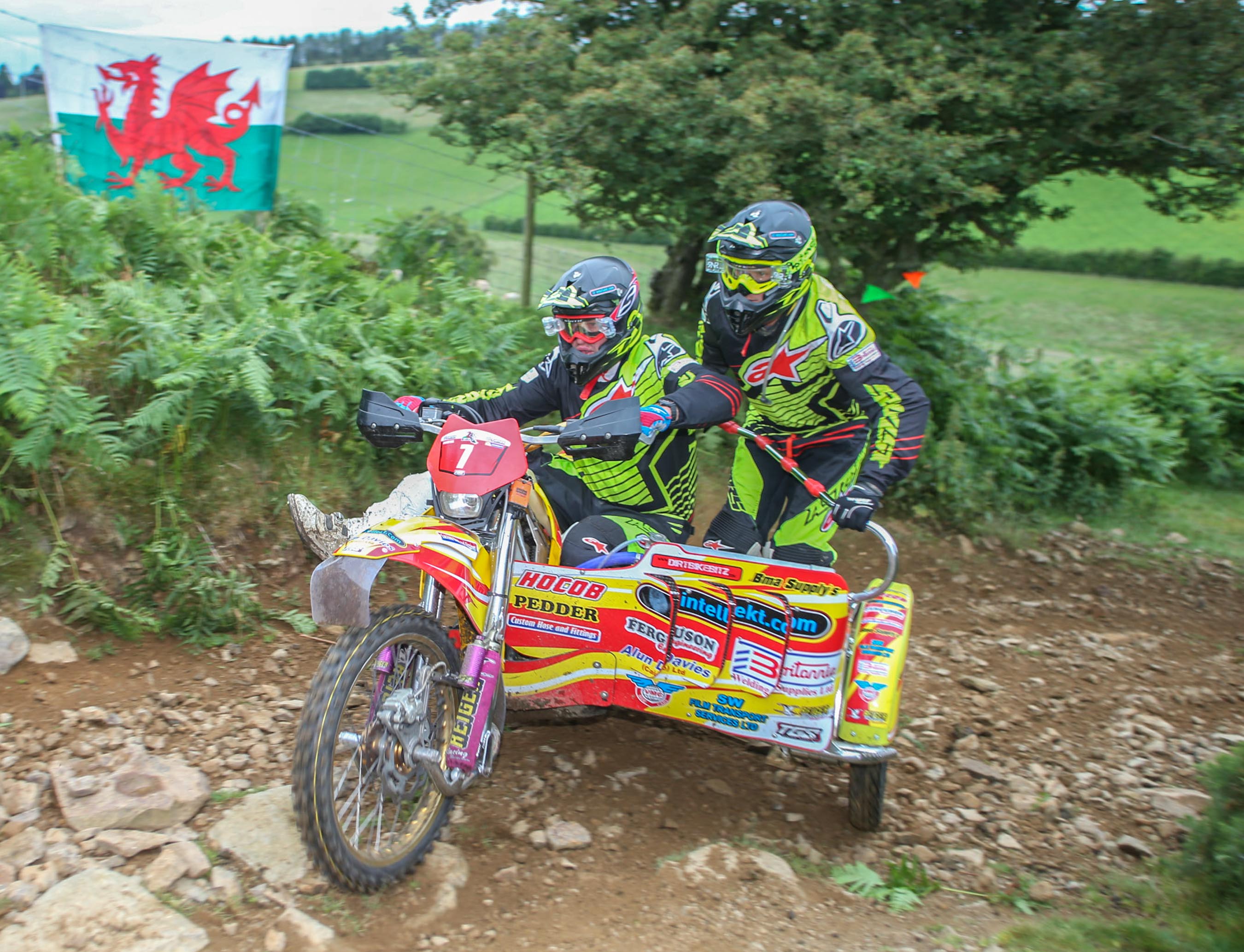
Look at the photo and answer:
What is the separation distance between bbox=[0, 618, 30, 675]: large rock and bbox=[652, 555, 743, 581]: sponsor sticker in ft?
9.35

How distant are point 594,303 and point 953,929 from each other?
9.10 feet

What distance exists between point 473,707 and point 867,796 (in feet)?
5.92

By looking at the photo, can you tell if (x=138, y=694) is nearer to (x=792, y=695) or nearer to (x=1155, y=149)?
(x=792, y=695)

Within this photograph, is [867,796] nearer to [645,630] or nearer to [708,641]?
[708,641]

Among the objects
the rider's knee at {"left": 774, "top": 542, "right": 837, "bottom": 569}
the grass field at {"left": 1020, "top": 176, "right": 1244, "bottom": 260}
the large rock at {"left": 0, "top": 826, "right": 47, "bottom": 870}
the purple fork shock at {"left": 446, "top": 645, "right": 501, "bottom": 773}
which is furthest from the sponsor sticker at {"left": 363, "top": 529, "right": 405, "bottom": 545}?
the grass field at {"left": 1020, "top": 176, "right": 1244, "bottom": 260}

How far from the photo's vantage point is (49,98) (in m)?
8.14

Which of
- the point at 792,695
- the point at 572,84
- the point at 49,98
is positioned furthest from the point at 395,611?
the point at 49,98

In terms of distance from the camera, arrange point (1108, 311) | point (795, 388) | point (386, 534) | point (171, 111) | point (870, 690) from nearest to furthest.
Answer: point (386, 534) < point (870, 690) < point (795, 388) < point (171, 111) < point (1108, 311)

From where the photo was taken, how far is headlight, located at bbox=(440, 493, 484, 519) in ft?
12.0

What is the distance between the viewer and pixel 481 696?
358cm

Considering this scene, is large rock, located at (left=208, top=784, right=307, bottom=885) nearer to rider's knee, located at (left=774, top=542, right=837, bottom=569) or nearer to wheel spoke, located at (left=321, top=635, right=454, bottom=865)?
wheel spoke, located at (left=321, top=635, right=454, bottom=865)

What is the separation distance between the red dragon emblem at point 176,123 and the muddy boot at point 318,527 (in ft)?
15.2

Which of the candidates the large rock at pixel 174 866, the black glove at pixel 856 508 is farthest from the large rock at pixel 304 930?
the black glove at pixel 856 508

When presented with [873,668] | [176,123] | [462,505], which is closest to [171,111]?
[176,123]
